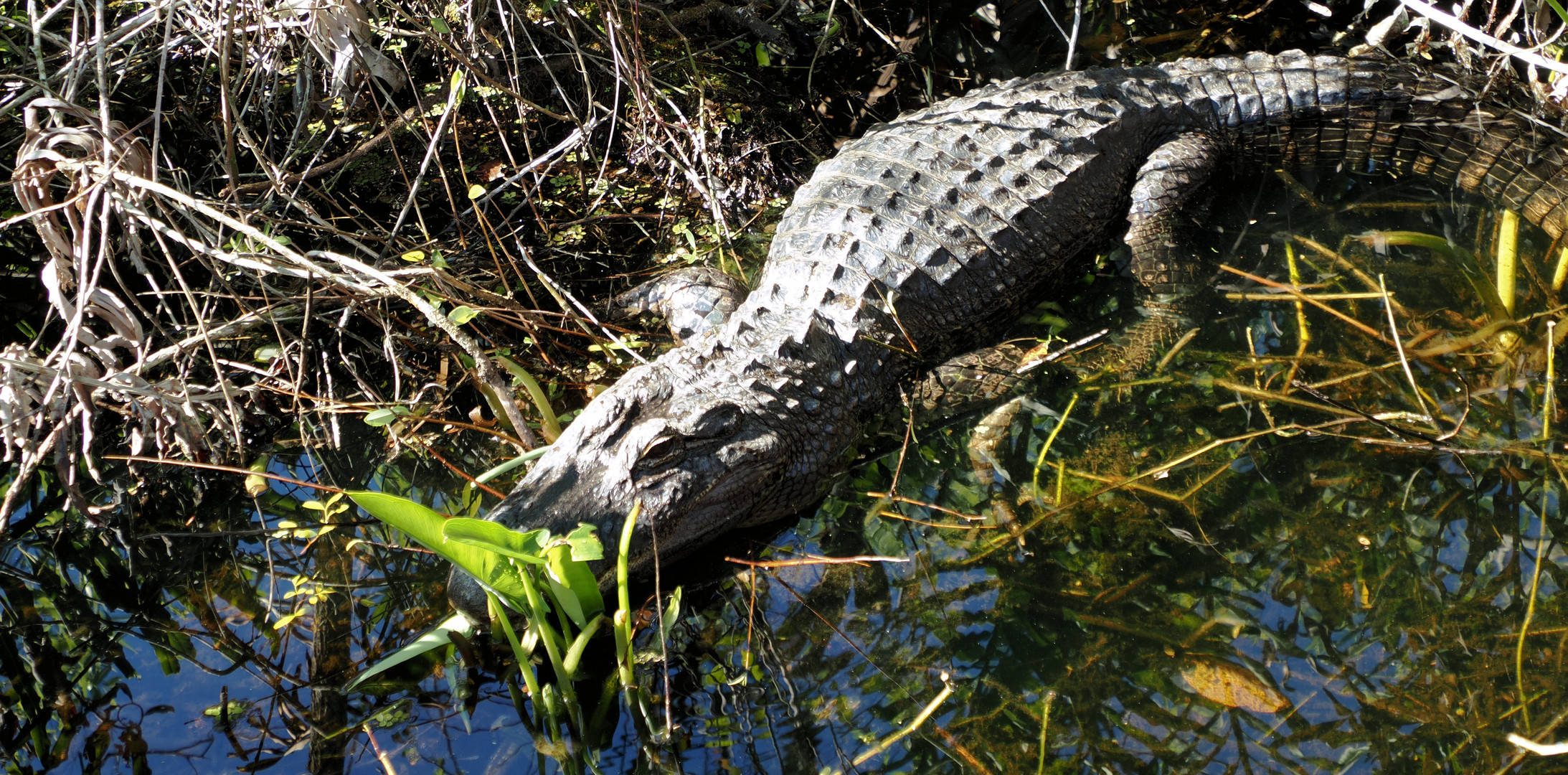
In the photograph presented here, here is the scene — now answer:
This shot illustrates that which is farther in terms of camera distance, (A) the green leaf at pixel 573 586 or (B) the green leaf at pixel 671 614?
(B) the green leaf at pixel 671 614

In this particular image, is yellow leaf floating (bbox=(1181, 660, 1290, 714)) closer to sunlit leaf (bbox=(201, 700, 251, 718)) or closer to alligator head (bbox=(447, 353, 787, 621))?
alligator head (bbox=(447, 353, 787, 621))

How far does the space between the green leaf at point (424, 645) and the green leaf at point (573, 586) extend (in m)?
0.30

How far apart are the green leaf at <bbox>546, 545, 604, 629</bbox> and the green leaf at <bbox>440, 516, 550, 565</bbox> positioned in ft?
0.19

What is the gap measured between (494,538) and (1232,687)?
A: 67.3 inches

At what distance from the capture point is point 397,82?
13.2 feet

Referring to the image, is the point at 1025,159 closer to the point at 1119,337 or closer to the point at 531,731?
the point at 1119,337

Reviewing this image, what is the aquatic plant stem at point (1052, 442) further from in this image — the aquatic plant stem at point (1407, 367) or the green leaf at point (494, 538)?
the green leaf at point (494, 538)

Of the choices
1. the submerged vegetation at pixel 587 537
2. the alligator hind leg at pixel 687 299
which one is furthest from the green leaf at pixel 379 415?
the alligator hind leg at pixel 687 299

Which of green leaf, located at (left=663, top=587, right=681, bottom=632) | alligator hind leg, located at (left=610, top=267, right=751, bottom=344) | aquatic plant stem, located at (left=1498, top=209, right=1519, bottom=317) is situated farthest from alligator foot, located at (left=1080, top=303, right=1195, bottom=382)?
green leaf, located at (left=663, top=587, right=681, bottom=632)

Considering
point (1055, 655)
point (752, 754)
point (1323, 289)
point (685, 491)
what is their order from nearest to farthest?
point (752, 754) < point (1055, 655) < point (685, 491) < point (1323, 289)

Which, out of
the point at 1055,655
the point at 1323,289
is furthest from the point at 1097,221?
the point at 1055,655

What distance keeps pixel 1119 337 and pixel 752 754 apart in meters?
2.04

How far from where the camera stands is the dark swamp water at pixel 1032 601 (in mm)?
2334

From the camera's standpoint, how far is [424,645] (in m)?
2.43
